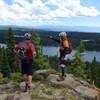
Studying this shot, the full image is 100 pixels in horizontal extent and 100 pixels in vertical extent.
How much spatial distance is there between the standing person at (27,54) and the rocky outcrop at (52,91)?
0.61 metres

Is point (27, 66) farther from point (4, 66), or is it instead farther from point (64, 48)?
point (4, 66)

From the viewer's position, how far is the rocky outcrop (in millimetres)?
14305

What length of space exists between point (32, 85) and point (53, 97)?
1589 millimetres

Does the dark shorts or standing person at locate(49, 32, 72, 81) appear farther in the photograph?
standing person at locate(49, 32, 72, 81)

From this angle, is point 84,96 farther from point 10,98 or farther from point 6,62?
point 6,62

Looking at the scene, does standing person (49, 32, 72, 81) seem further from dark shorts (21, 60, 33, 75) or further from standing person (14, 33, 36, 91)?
dark shorts (21, 60, 33, 75)

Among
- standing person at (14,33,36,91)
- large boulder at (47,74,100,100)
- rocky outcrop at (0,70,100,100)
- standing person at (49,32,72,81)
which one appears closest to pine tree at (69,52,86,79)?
large boulder at (47,74,100,100)

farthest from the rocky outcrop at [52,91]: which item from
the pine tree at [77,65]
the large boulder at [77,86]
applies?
the pine tree at [77,65]

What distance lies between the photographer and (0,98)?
14242mm

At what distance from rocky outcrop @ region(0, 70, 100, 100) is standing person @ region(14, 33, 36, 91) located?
0.61m

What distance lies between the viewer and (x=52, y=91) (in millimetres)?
15195

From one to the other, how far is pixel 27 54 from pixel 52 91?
6.23 feet

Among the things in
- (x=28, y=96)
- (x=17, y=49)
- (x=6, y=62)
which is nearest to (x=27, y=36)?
(x=17, y=49)

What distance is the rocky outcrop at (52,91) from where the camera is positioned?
46.9 feet
